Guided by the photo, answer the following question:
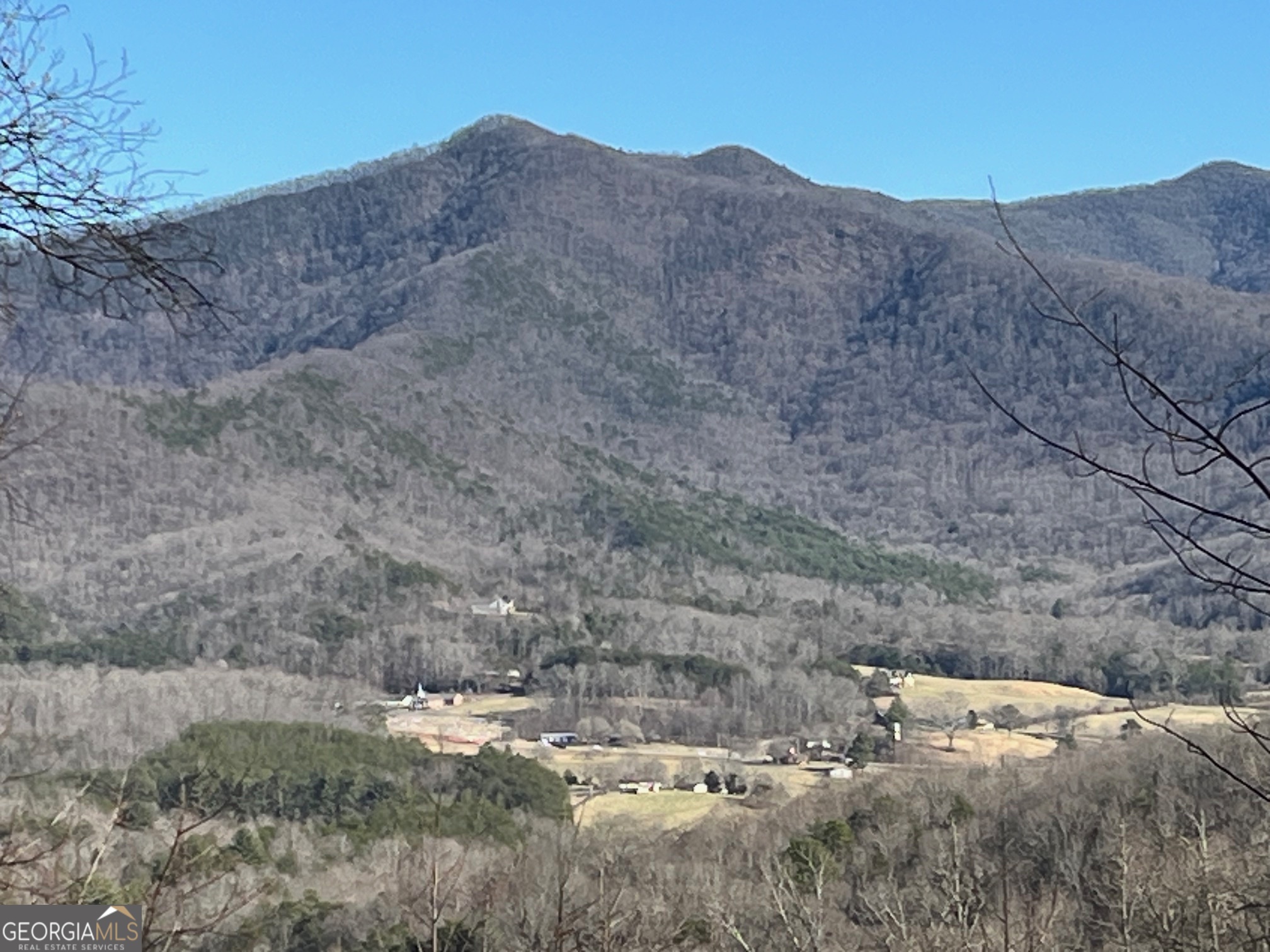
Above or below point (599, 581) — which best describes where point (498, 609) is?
above

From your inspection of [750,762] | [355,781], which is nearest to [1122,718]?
[750,762]

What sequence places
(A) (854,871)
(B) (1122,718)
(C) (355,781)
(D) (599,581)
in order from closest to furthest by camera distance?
(A) (854,871) < (C) (355,781) < (B) (1122,718) < (D) (599,581)

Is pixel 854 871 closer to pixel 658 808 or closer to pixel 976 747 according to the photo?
pixel 658 808

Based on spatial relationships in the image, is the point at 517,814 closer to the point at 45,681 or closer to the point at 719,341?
the point at 45,681

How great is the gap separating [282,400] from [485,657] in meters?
43.8

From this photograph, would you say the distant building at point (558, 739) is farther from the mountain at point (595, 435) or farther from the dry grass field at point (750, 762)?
the mountain at point (595, 435)

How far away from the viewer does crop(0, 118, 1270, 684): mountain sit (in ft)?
257

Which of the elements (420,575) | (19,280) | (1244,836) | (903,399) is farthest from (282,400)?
(19,280)

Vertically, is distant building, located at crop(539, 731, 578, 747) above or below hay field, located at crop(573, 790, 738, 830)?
below

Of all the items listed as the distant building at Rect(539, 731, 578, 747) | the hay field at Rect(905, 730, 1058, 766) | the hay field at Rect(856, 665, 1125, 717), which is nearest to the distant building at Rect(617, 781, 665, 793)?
the hay field at Rect(905, 730, 1058, 766)

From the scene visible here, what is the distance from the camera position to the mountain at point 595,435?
7825 cm

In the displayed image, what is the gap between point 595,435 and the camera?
134m

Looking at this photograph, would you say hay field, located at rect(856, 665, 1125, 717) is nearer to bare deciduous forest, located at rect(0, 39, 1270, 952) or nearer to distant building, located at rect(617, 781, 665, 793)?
bare deciduous forest, located at rect(0, 39, 1270, 952)

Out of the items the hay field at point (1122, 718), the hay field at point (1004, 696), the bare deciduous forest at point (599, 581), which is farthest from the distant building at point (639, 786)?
the hay field at point (1004, 696)
